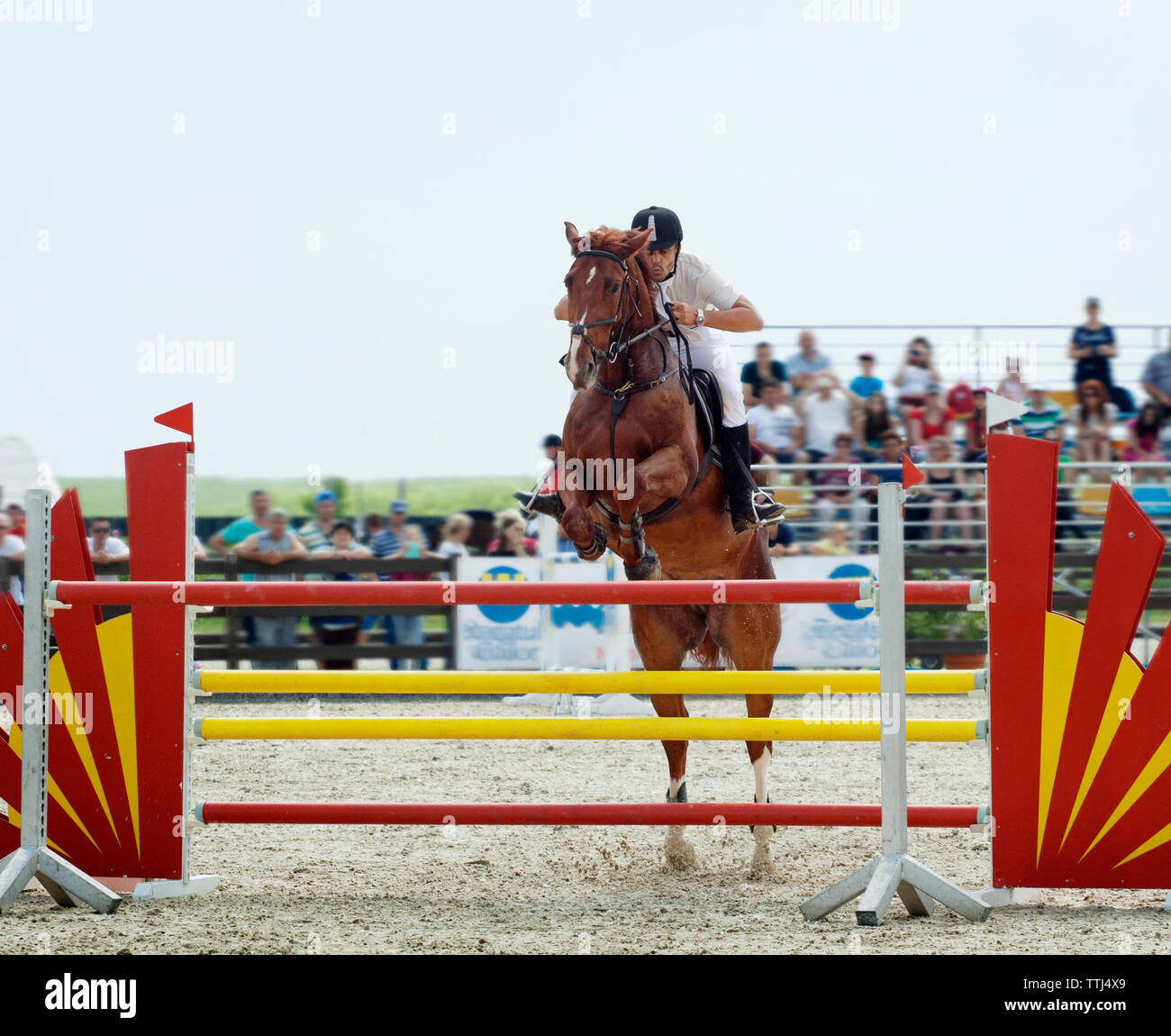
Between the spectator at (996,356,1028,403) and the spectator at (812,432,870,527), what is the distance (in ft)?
4.22

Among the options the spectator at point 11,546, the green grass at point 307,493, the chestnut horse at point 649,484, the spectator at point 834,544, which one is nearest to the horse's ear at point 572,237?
the chestnut horse at point 649,484

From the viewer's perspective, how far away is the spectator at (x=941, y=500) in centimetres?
1036

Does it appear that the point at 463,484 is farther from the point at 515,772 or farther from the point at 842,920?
the point at 842,920

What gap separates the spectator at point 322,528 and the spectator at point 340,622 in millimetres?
107

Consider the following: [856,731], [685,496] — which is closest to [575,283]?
[685,496]

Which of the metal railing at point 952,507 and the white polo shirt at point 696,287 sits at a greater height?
the white polo shirt at point 696,287

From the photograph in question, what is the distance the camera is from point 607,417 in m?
4.43

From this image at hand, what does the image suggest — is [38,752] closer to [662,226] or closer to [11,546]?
[662,226]

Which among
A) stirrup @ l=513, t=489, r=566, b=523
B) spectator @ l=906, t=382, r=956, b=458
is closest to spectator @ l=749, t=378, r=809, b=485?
spectator @ l=906, t=382, r=956, b=458

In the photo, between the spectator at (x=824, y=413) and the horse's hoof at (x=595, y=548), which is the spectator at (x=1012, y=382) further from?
the horse's hoof at (x=595, y=548)

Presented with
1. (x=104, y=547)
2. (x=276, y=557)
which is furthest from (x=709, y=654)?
(x=104, y=547)

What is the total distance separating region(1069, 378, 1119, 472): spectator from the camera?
1065cm
